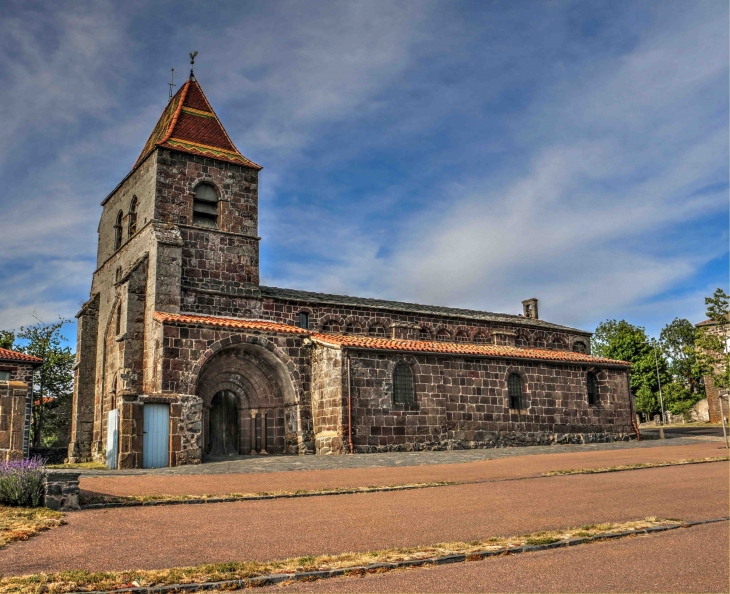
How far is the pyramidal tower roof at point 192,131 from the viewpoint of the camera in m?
29.2

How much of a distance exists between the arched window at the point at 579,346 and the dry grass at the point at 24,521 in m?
33.6

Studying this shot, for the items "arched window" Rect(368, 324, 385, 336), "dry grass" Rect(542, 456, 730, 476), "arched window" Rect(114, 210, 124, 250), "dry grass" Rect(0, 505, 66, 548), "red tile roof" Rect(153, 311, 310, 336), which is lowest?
"dry grass" Rect(542, 456, 730, 476)

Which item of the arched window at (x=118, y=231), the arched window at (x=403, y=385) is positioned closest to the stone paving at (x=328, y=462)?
the arched window at (x=403, y=385)

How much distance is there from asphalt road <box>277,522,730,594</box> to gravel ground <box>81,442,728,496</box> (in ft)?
25.0

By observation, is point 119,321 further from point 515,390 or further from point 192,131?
point 515,390

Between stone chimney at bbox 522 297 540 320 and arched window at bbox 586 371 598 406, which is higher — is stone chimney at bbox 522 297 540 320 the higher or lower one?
the higher one

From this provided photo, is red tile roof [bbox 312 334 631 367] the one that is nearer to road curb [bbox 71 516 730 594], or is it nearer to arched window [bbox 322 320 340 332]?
arched window [bbox 322 320 340 332]

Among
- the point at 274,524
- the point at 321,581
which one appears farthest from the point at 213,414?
the point at 321,581

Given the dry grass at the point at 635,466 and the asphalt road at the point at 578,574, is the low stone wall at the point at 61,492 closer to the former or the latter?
the asphalt road at the point at 578,574

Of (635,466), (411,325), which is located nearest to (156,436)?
(411,325)

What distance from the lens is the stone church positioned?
24625 mm

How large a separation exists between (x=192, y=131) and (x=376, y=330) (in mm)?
12377

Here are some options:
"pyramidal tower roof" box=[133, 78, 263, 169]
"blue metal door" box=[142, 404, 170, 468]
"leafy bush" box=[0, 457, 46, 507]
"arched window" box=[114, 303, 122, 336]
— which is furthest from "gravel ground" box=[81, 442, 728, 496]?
"pyramidal tower roof" box=[133, 78, 263, 169]

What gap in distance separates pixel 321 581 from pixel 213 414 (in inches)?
789
